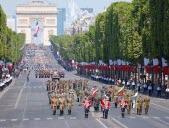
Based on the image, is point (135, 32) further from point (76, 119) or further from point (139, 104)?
point (76, 119)

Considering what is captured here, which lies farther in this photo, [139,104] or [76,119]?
[139,104]

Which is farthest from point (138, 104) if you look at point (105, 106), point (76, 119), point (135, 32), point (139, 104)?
point (135, 32)

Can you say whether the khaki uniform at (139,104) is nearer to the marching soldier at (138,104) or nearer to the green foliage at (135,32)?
the marching soldier at (138,104)

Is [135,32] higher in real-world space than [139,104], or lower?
higher

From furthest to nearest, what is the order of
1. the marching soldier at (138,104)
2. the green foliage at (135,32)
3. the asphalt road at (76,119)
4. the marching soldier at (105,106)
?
the green foliage at (135,32) < the marching soldier at (138,104) < the marching soldier at (105,106) < the asphalt road at (76,119)

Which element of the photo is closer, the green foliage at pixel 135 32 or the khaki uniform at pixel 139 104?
the khaki uniform at pixel 139 104

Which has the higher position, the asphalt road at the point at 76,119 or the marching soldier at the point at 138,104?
the marching soldier at the point at 138,104

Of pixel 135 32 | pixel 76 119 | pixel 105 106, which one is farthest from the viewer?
pixel 135 32

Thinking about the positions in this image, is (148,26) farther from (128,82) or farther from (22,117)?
(22,117)

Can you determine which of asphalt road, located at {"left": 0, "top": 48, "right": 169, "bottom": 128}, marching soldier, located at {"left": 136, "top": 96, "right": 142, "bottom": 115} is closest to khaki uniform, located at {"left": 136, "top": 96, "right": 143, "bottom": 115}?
marching soldier, located at {"left": 136, "top": 96, "right": 142, "bottom": 115}

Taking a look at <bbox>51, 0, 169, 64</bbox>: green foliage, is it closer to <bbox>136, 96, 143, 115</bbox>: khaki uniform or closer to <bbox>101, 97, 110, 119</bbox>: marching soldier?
<bbox>136, 96, 143, 115</bbox>: khaki uniform

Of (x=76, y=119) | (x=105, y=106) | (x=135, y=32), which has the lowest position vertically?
(x=76, y=119)

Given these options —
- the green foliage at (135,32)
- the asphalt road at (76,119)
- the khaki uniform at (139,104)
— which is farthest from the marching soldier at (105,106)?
the green foliage at (135,32)

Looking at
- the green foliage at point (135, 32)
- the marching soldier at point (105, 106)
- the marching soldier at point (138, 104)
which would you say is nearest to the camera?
the marching soldier at point (105, 106)
